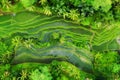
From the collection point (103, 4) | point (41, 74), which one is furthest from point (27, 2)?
point (103, 4)

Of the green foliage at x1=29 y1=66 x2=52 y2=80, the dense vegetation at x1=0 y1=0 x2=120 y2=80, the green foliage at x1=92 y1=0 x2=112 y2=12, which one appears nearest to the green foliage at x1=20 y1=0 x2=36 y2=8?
the dense vegetation at x1=0 y1=0 x2=120 y2=80

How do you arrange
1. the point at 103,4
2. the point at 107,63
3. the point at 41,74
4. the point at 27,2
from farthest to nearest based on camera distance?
the point at 107,63, the point at 27,2, the point at 41,74, the point at 103,4

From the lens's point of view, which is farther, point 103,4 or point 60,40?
point 60,40

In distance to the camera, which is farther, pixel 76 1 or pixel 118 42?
pixel 118 42

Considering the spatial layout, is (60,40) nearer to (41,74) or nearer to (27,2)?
(41,74)

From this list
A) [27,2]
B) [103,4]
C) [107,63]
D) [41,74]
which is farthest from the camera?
[107,63]

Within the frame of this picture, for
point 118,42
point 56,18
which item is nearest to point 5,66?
point 56,18

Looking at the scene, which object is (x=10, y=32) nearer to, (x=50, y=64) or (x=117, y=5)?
(x=50, y=64)

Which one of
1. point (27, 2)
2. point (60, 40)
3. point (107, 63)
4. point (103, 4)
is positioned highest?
point (27, 2)

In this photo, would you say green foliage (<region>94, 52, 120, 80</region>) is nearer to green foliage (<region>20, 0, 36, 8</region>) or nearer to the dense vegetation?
the dense vegetation
